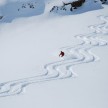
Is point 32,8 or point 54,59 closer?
point 54,59

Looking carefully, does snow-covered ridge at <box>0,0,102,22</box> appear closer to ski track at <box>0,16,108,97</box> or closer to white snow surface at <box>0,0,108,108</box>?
white snow surface at <box>0,0,108,108</box>

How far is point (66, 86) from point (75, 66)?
2.29 meters

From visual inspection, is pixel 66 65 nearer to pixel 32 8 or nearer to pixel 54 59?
pixel 54 59

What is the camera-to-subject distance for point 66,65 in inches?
563

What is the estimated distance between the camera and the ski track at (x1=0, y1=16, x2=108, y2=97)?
12781 millimetres

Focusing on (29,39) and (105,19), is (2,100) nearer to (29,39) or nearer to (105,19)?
(29,39)

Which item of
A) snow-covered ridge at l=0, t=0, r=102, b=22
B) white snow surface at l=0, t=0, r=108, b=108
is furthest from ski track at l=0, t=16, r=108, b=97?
snow-covered ridge at l=0, t=0, r=102, b=22

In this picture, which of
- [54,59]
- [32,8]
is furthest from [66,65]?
[32,8]

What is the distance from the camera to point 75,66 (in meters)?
13.9

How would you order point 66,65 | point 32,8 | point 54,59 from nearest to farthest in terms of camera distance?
point 66,65, point 54,59, point 32,8

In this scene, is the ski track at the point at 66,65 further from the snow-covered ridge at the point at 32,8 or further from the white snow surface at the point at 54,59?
the snow-covered ridge at the point at 32,8

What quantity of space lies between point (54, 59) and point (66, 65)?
3.79 feet

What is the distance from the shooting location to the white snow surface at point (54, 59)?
36.1ft

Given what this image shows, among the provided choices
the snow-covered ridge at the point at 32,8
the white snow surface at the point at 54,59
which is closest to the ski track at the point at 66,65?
the white snow surface at the point at 54,59
